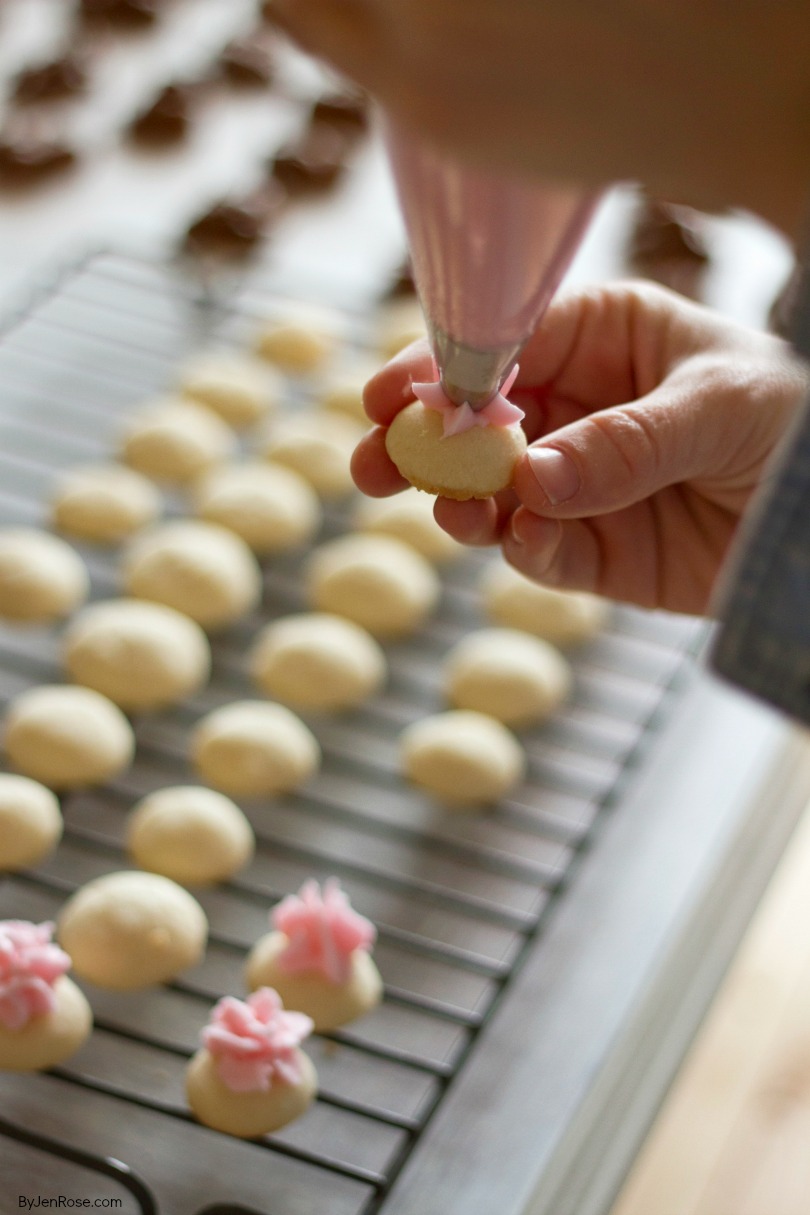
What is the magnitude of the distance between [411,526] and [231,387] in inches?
12.5

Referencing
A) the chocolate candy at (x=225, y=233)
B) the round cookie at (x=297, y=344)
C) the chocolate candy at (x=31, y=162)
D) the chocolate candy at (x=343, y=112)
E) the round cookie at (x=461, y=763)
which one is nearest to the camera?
the round cookie at (x=461, y=763)

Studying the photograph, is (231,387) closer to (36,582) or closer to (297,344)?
(297,344)

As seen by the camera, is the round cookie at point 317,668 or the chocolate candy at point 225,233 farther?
the chocolate candy at point 225,233

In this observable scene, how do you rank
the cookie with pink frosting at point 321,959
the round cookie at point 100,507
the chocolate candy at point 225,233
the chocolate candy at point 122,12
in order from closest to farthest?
the cookie with pink frosting at point 321,959 < the round cookie at point 100,507 < the chocolate candy at point 225,233 < the chocolate candy at point 122,12

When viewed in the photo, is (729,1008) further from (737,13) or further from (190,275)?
(737,13)

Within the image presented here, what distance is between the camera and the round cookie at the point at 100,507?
147 centimetres

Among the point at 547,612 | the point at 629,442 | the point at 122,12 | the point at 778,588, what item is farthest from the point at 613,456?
the point at 122,12

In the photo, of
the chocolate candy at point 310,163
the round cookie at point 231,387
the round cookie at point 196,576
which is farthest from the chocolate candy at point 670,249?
the round cookie at point 196,576

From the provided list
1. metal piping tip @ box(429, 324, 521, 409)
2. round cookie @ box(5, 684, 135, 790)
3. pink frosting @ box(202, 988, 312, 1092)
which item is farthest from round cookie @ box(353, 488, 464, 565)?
metal piping tip @ box(429, 324, 521, 409)

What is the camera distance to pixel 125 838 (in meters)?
1.17

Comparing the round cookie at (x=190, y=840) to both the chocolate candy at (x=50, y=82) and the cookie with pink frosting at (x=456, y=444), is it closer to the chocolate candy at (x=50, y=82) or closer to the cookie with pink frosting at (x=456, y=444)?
the cookie with pink frosting at (x=456, y=444)

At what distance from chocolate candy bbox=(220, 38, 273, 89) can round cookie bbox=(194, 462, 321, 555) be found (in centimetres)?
99

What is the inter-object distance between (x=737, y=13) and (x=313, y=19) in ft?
0.44

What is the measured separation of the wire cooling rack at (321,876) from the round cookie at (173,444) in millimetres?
44
